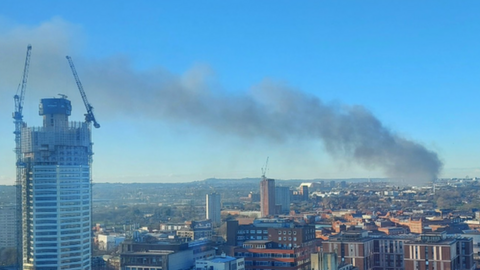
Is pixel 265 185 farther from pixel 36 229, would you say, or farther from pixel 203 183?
pixel 203 183

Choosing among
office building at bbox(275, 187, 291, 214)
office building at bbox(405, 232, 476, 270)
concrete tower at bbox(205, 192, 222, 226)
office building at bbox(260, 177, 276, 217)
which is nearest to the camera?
office building at bbox(405, 232, 476, 270)

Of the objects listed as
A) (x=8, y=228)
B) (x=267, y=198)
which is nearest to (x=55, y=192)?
(x=8, y=228)

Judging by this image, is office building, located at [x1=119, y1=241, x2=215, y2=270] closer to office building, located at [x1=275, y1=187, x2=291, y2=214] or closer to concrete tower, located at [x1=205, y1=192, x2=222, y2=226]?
concrete tower, located at [x1=205, y1=192, x2=222, y2=226]

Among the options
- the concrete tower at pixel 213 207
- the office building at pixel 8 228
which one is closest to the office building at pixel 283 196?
the concrete tower at pixel 213 207

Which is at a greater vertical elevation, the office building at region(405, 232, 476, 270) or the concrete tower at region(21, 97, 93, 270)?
the concrete tower at region(21, 97, 93, 270)

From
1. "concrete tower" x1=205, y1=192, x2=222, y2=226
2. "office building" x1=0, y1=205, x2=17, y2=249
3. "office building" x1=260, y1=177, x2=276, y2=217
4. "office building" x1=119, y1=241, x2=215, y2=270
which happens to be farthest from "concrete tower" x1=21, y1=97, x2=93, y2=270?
"office building" x1=260, y1=177, x2=276, y2=217

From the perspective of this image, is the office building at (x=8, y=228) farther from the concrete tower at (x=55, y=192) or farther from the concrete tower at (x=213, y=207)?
the concrete tower at (x=213, y=207)

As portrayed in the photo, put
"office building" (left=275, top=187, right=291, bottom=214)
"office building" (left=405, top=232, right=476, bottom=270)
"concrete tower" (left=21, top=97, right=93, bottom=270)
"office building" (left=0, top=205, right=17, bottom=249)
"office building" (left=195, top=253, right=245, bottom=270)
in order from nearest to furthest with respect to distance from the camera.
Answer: "office building" (left=195, top=253, right=245, bottom=270), "office building" (left=405, top=232, right=476, bottom=270), "concrete tower" (left=21, top=97, right=93, bottom=270), "office building" (left=0, top=205, right=17, bottom=249), "office building" (left=275, top=187, right=291, bottom=214)
